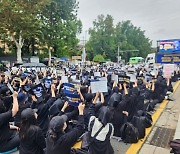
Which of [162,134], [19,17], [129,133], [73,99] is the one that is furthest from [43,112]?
[19,17]

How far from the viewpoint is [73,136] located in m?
3.81

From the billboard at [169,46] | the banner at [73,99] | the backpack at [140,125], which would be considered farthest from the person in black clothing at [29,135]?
the billboard at [169,46]

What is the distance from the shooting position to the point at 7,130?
5.30 m

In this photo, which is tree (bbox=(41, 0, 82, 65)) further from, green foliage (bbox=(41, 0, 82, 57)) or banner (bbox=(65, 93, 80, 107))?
banner (bbox=(65, 93, 80, 107))

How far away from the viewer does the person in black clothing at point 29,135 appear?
12.8 ft

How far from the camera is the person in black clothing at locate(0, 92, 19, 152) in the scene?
489 cm

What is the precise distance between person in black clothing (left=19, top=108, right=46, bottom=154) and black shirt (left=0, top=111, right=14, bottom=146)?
101 centimetres

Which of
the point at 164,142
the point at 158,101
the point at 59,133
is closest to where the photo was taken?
the point at 59,133

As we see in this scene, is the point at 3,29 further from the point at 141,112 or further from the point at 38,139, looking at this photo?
the point at 38,139

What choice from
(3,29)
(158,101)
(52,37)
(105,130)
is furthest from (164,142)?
(52,37)

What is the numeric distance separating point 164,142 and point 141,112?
120 cm

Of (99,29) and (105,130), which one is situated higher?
(99,29)

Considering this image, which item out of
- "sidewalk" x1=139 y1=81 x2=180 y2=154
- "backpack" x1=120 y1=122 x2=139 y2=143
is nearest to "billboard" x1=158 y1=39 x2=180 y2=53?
"sidewalk" x1=139 y1=81 x2=180 y2=154

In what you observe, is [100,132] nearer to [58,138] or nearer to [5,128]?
[58,138]
